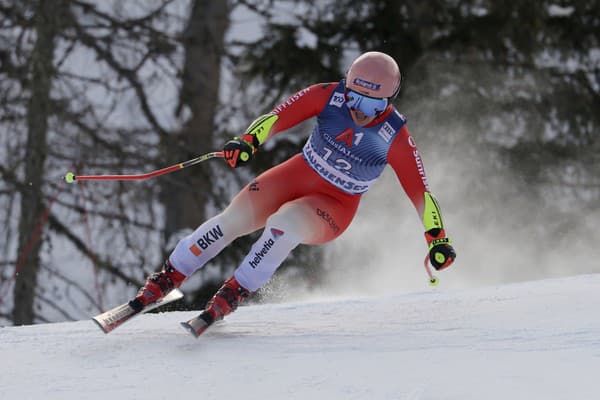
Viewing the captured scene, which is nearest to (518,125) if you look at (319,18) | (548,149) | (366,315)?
(548,149)

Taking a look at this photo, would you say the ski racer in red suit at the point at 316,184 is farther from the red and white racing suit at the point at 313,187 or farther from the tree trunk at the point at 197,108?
the tree trunk at the point at 197,108

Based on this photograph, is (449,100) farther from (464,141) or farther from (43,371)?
(43,371)

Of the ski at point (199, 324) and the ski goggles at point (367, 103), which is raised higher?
the ski goggles at point (367, 103)

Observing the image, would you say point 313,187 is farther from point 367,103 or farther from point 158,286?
point 158,286

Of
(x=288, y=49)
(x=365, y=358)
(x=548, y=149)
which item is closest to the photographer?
(x=365, y=358)

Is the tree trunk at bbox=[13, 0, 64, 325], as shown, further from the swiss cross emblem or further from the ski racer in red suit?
the swiss cross emblem

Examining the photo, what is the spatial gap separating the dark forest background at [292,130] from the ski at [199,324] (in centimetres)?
540

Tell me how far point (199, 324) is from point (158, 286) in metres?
0.45

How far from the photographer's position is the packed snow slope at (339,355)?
11.1ft

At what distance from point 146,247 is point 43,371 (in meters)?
7.08

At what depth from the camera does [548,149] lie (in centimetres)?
1151

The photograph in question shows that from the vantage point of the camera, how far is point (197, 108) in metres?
11.5

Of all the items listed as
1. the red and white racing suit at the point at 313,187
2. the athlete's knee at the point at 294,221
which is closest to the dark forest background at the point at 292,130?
the red and white racing suit at the point at 313,187

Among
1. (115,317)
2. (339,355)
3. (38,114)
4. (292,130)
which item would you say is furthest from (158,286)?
(292,130)
